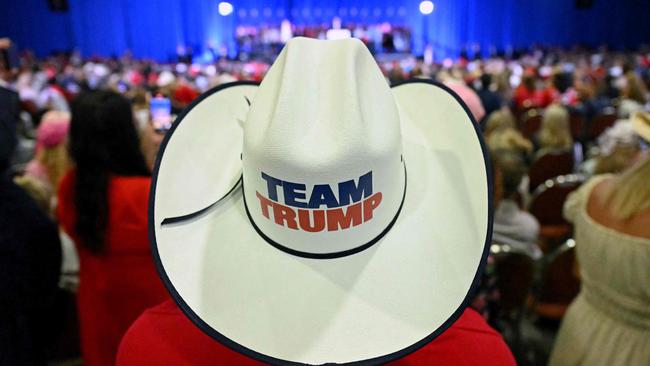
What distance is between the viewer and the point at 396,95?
90cm

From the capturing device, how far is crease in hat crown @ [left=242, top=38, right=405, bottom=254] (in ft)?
1.85

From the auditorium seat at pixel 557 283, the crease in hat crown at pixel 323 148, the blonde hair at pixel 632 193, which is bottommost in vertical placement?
the auditorium seat at pixel 557 283

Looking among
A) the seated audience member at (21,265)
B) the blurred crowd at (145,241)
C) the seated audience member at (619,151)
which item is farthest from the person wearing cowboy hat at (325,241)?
the seated audience member at (619,151)

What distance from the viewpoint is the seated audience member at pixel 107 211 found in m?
1.41

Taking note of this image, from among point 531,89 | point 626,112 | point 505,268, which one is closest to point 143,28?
point 531,89

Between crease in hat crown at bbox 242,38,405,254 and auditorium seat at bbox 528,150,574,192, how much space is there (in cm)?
300

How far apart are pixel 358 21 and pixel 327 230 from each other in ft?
54.0

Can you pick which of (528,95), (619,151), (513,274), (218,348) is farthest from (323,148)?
(528,95)

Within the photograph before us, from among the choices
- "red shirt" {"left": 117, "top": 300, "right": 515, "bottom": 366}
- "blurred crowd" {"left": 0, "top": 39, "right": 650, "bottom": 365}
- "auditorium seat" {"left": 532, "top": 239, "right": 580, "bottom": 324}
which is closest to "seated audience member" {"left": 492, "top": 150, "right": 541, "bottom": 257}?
"blurred crowd" {"left": 0, "top": 39, "right": 650, "bottom": 365}

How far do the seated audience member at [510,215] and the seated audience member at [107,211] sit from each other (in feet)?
4.57

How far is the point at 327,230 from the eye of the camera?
0.60 metres

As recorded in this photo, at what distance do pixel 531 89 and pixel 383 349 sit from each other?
6696mm

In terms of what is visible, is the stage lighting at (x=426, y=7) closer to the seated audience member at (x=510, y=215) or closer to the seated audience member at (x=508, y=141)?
the seated audience member at (x=508, y=141)

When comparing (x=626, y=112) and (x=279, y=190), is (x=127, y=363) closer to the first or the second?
(x=279, y=190)
